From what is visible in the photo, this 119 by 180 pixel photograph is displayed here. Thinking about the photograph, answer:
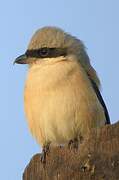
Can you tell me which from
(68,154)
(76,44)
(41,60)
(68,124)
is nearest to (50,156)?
(68,154)

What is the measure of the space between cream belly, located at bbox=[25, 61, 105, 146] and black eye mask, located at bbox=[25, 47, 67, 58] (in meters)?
0.15

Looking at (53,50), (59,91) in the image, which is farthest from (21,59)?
(59,91)

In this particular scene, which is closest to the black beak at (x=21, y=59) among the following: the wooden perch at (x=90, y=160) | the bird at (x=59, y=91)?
the bird at (x=59, y=91)

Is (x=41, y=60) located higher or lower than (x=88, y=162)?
higher

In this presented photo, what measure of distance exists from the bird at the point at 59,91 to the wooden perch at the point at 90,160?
1.63 m

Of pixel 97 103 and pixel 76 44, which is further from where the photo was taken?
pixel 76 44

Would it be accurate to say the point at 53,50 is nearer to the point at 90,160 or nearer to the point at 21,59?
the point at 21,59

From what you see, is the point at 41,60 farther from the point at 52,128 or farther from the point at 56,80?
the point at 52,128

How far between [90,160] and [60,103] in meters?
2.15

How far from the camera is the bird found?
5781 mm

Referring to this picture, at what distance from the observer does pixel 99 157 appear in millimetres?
3668

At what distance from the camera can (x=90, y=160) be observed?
366cm

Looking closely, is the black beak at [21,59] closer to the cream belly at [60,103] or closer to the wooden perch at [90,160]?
the cream belly at [60,103]

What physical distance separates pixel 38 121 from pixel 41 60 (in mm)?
759
